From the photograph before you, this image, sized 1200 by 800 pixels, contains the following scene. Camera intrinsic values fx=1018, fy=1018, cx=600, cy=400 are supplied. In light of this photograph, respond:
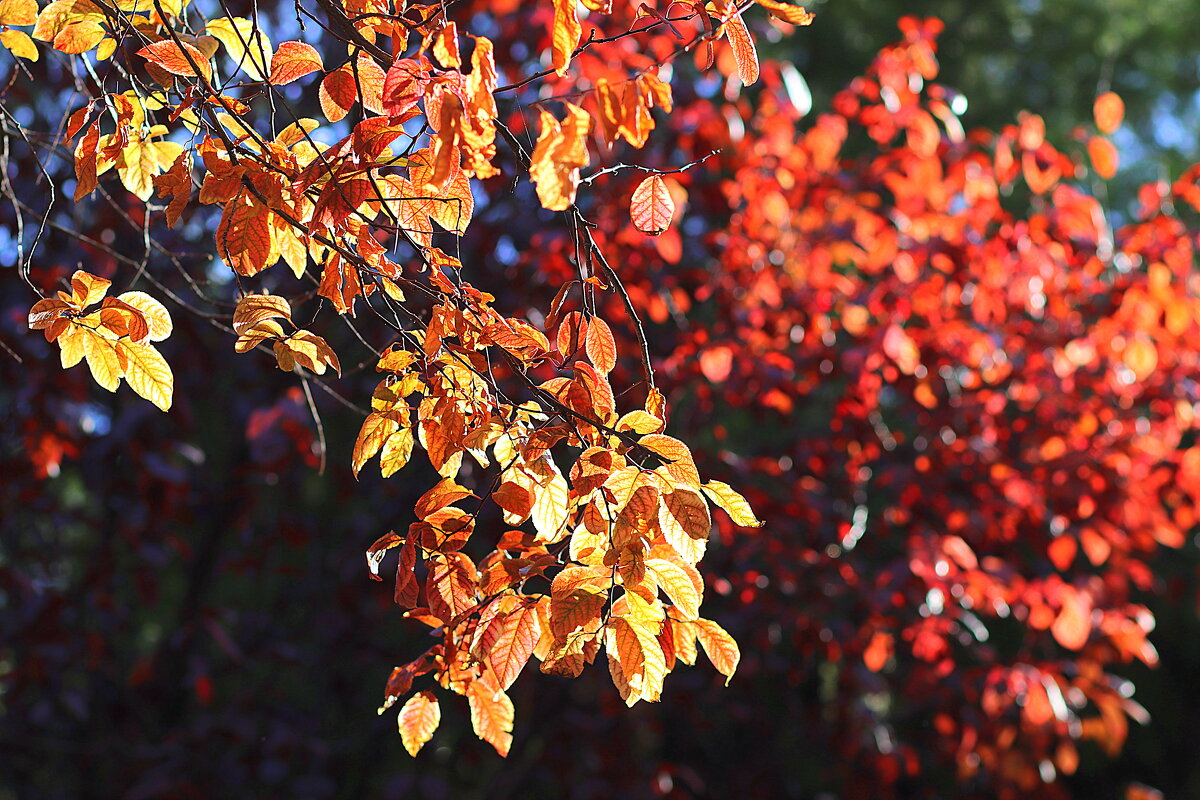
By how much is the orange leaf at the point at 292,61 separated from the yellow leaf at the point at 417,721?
2.24ft

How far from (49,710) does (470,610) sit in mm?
1921

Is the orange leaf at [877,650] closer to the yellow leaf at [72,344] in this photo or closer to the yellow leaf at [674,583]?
the yellow leaf at [674,583]

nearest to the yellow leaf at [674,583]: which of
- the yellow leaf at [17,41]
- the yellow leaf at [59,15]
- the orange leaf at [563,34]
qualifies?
the orange leaf at [563,34]

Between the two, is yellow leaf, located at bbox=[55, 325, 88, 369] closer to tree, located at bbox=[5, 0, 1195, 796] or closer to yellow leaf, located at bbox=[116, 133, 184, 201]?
yellow leaf, located at bbox=[116, 133, 184, 201]

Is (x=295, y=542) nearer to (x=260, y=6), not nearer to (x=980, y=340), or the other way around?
(x=260, y=6)

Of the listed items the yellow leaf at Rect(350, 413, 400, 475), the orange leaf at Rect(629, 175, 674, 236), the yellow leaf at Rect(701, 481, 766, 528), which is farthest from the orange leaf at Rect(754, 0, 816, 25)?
the yellow leaf at Rect(350, 413, 400, 475)

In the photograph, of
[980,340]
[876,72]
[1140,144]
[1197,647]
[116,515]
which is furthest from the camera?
[1140,144]

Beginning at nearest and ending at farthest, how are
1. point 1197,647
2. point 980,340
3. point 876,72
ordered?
point 980,340
point 876,72
point 1197,647

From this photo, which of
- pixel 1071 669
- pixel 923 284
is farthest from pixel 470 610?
pixel 1071 669

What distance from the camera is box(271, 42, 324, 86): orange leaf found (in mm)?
1095

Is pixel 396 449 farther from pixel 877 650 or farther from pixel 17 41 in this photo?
pixel 877 650

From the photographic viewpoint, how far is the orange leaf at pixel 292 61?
1.09 meters

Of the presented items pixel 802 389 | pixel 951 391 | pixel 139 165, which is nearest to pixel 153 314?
pixel 139 165

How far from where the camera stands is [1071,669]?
104 inches
